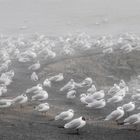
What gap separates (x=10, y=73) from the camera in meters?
27.4

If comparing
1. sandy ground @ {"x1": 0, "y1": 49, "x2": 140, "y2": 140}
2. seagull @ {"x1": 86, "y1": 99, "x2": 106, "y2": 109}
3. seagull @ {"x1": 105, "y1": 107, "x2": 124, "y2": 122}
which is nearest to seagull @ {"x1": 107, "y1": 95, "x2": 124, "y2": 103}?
sandy ground @ {"x1": 0, "y1": 49, "x2": 140, "y2": 140}

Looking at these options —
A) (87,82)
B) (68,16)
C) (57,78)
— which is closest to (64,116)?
(87,82)

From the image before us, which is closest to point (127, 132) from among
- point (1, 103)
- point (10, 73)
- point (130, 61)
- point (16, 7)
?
point (1, 103)

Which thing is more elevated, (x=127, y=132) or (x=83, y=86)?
(x=83, y=86)

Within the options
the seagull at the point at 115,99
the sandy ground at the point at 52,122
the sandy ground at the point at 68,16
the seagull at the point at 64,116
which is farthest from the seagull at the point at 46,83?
the sandy ground at the point at 68,16

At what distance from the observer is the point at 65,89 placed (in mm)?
24797

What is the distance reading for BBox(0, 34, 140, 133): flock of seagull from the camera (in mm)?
19000

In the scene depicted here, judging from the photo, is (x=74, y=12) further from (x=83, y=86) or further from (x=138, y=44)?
(x=83, y=86)

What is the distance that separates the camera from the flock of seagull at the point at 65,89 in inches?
748

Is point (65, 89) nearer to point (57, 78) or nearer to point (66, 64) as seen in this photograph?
point (57, 78)

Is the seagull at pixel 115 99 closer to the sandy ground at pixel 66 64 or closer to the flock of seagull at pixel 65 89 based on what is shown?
the flock of seagull at pixel 65 89

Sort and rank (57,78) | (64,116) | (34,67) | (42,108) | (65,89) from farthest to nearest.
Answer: (34,67) < (57,78) < (65,89) < (42,108) < (64,116)

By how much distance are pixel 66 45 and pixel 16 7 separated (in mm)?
33305

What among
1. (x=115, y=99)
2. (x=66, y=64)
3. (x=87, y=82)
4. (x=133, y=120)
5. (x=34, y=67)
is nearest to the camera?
(x=133, y=120)
